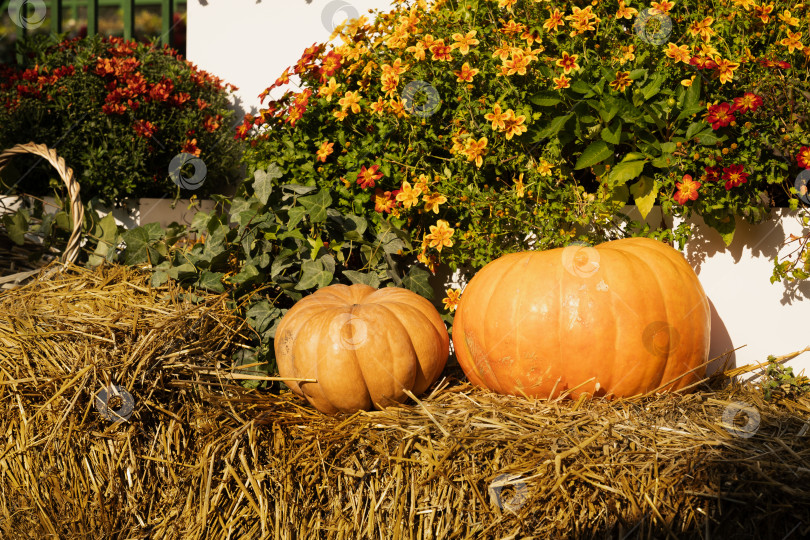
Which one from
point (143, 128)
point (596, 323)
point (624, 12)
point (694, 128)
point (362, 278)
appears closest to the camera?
point (596, 323)

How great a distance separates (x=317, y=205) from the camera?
2426mm

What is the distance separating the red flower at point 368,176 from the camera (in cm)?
245

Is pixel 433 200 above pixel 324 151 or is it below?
below

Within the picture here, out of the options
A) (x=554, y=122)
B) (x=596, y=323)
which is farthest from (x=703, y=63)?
(x=596, y=323)

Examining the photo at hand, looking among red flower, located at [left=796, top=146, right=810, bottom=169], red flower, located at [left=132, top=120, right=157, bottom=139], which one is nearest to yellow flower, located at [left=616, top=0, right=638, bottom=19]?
red flower, located at [left=796, top=146, right=810, bottom=169]

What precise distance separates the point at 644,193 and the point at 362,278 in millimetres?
1132

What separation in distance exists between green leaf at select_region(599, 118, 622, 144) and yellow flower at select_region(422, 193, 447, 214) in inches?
24.5

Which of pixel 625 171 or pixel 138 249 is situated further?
pixel 138 249

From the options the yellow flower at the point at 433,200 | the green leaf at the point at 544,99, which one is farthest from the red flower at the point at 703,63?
the yellow flower at the point at 433,200

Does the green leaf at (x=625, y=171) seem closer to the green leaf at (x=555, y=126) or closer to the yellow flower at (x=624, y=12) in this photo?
the green leaf at (x=555, y=126)

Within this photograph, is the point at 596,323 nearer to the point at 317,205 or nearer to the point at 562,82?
the point at 562,82

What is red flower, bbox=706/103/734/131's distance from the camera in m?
2.05

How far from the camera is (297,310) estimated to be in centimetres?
221

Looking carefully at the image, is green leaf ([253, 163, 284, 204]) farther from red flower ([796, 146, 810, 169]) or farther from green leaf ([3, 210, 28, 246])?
red flower ([796, 146, 810, 169])
